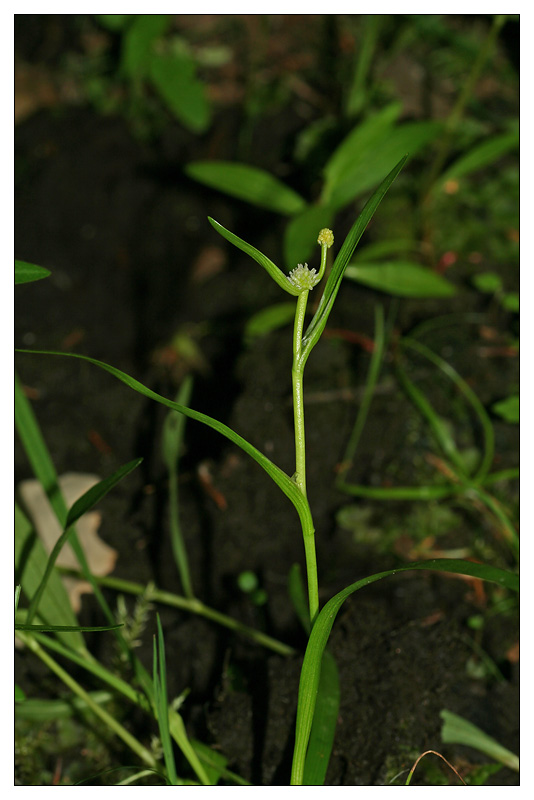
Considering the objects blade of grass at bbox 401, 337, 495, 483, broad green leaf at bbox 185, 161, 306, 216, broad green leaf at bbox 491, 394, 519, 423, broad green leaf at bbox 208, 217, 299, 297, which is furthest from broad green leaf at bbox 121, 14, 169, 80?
broad green leaf at bbox 208, 217, 299, 297

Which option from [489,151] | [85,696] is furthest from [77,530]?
[489,151]

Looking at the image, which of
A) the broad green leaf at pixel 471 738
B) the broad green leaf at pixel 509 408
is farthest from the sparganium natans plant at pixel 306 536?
the broad green leaf at pixel 509 408

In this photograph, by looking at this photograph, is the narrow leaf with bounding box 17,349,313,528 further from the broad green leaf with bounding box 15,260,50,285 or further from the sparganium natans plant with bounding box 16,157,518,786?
the broad green leaf with bounding box 15,260,50,285

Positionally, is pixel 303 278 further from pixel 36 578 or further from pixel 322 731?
pixel 36 578

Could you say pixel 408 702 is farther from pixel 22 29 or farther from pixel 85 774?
pixel 22 29

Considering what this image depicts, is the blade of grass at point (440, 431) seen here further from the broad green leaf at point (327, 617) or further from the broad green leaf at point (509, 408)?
the broad green leaf at point (327, 617)

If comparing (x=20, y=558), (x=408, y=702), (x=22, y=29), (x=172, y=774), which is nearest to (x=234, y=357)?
(x=20, y=558)
